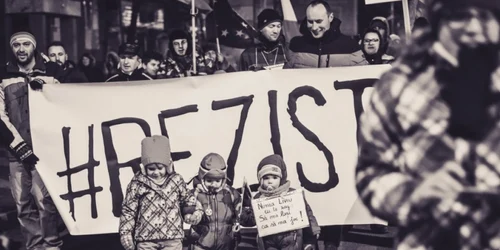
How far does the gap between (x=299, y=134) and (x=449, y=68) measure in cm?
429

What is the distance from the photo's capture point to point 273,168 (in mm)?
5660

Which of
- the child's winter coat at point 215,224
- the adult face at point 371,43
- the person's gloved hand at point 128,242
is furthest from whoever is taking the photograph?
the adult face at point 371,43

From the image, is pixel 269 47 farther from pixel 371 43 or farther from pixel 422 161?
pixel 422 161

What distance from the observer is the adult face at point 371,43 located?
25.2 ft

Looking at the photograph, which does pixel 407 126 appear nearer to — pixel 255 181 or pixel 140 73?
pixel 255 181

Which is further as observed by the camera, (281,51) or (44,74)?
(281,51)

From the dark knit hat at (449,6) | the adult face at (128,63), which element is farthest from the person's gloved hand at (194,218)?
the dark knit hat at (449,6)

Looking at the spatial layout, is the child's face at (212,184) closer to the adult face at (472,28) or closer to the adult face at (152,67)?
the adult face at (152,67)

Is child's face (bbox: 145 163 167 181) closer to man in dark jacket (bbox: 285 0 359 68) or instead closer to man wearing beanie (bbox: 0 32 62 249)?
man wearing beanie (bbox: 0 32 62 249)

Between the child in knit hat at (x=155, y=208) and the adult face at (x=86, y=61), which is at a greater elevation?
the adult face at (x=86, y=61)

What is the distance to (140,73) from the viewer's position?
6836mm

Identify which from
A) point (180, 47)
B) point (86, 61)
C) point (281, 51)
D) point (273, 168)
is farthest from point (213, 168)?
point (86, 61)

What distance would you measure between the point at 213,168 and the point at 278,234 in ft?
1.91

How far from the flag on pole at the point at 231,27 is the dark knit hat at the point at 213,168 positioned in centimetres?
479
